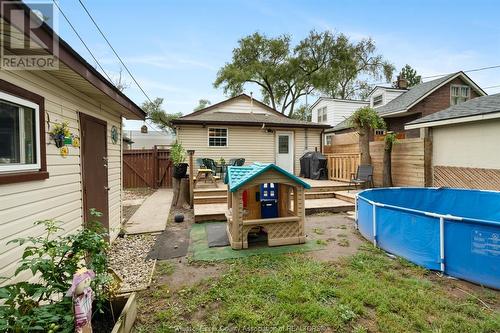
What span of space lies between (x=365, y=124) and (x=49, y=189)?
31.6 feet

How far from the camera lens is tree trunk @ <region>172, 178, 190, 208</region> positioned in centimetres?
791

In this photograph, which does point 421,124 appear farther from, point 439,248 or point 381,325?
point 381,325

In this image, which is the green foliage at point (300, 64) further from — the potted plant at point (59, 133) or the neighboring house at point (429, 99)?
the potted plant at point (59, 133)

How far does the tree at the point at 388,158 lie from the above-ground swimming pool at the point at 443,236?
3475mm

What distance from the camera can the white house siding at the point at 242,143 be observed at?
11.4 m

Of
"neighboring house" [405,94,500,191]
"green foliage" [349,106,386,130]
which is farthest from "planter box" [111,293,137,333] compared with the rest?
"green foliage" [349,106,386,130]

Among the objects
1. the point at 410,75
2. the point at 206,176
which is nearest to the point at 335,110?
the point at 206,176

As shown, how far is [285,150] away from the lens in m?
12.5

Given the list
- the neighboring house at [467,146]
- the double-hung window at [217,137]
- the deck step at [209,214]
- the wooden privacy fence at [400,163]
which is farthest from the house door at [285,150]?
the deck step at [209,214]

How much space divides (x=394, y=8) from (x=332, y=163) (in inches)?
298

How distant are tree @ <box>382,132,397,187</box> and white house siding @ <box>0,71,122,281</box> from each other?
8927mm

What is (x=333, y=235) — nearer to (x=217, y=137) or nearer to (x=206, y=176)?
(x=206, y=176)

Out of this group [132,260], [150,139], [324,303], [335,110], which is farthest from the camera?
[150,139]

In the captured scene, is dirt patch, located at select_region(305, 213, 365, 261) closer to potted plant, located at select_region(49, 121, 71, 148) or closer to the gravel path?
the gravel path
